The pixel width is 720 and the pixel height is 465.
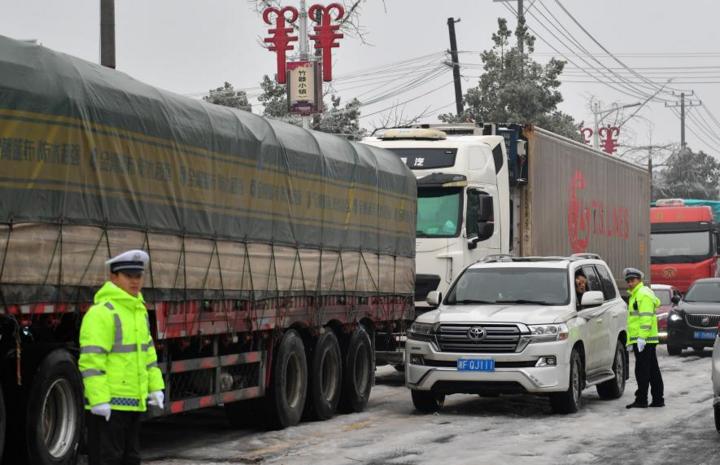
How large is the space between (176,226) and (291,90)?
25.0 meters

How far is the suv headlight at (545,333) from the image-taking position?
16078 millimetres

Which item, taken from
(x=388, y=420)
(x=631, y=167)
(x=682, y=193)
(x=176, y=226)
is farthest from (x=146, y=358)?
(x=682, y=193)

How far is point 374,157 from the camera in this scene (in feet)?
57.6

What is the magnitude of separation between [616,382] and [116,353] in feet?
38.2

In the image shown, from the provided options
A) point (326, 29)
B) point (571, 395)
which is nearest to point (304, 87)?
point (326, 29)

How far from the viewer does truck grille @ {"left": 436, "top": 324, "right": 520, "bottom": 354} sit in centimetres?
1612

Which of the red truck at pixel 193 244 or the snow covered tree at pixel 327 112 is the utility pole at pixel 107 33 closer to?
the red truck at pixel 193 244

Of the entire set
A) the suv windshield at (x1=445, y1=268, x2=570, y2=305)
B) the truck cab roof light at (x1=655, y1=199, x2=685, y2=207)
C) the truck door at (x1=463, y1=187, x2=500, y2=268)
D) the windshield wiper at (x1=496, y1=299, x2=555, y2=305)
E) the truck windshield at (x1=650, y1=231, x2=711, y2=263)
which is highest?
the truck cab roof light at (x1=655, y1=199, x2=685, y2=207)

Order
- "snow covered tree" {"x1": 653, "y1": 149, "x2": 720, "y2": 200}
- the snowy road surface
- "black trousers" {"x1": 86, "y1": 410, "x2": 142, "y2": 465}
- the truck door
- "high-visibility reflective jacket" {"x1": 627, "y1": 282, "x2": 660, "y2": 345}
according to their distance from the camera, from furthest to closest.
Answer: "snow covered tree" {"x1": 653, "y1": 149, "x2": 720, "y2": 200}, the truck door, "high-visibility reflective jacket" {"x1": 627, "y1": 282, "x2": 660, "y2": 345}, the snowy road surface, "black trousers" {"x1": 86, "y1": 410, "x2": 142, "y2": 465}

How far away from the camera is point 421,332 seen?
16688mm

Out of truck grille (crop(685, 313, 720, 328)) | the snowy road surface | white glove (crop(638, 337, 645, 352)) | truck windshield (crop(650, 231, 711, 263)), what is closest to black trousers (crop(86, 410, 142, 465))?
the snowy road surface

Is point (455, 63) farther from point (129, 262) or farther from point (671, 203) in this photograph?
point (129, 262)

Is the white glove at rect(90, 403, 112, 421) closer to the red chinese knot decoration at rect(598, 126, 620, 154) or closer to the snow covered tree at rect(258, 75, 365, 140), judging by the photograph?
the snow covered tree at rect(258, 75, 365, 140)

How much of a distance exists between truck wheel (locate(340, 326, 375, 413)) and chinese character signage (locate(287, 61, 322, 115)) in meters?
20.1
